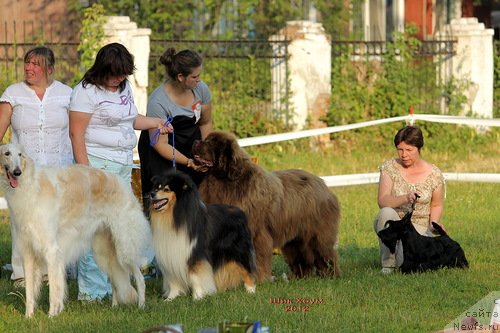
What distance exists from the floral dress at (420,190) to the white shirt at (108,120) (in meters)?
2.69

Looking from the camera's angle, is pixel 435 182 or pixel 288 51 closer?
pixel 435 182

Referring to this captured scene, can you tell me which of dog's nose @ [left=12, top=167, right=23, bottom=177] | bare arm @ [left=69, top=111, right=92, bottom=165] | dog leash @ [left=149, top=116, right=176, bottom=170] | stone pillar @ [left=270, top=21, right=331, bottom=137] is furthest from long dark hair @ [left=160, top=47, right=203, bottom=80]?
stone pillar @ [left=270, top=21, right=331, bottom=137]

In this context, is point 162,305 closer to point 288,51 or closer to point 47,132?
point 47,132

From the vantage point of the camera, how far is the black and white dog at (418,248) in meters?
9.80

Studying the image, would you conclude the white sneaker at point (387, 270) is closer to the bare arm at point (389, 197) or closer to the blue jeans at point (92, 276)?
the bare arm at point (389, 197)

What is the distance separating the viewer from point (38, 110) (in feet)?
30.4

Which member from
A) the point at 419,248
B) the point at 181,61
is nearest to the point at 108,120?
the point at 181,61

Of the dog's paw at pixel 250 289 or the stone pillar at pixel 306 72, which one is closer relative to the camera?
the dog's paw at pixel 250 289

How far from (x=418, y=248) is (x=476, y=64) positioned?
1292 centimetres

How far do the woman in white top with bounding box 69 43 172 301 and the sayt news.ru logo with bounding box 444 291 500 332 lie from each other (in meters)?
2.85

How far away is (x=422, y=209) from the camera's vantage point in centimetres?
1038

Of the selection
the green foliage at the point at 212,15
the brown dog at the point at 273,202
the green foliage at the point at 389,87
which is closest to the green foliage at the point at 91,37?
the green foliage at the point at 212,15

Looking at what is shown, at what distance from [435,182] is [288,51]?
10.4 m

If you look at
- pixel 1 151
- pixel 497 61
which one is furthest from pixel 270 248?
pixel 497 61
